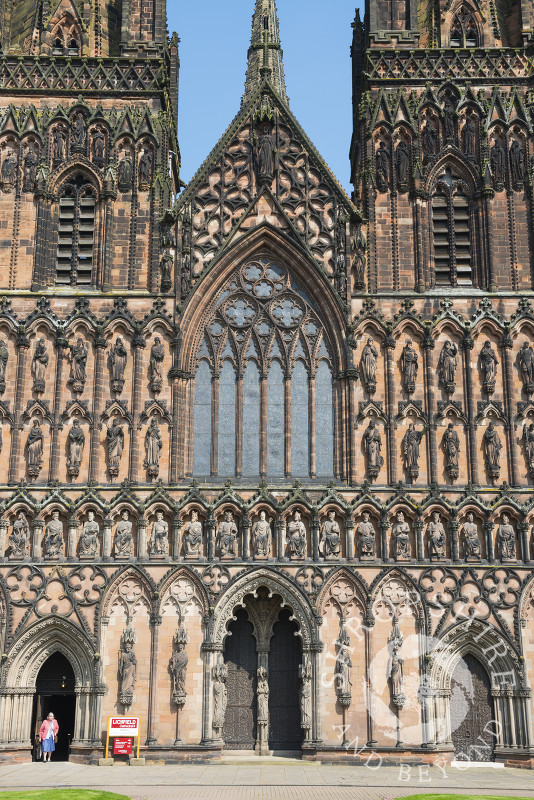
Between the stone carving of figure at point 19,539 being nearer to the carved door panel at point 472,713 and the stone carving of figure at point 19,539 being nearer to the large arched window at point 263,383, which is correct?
the large arched window at point 263,383

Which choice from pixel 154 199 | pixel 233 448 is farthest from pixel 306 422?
pixel 154 199

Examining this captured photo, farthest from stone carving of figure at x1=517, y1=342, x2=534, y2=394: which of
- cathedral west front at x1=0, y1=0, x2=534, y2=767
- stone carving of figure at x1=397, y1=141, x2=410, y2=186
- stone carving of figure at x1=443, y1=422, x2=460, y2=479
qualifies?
stone carving of figure at x1=397, y1=141, x2=410, y2=186

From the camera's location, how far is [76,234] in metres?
32.7

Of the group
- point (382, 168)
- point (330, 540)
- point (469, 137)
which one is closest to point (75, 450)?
→ point (330, 540)

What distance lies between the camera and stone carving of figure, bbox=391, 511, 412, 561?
29.0m

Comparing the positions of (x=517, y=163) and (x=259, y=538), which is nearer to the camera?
(x=259, y=538)

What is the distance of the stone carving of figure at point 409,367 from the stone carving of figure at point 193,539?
7.58 m

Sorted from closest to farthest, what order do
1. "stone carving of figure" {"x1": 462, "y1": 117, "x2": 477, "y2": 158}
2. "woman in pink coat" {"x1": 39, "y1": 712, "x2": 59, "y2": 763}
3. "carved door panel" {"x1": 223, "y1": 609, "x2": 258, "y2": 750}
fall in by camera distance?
"woman in pink coat" {"x1": 39, "y1": 712, "x2": 59, "y2": 763} < "carved door panel" {"x1": 223, "y1": 609, "x2": 258, "y2": 750} < "stone carving of figure" {"x1": 462, "y1": 117, "x2": 477, "y2": 158}

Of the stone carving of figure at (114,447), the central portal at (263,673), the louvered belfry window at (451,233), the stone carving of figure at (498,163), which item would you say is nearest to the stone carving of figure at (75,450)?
the stone carving of figure at (114,447)

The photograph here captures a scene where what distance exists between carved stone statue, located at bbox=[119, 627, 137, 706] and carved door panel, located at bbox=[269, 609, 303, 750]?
13.4 ft

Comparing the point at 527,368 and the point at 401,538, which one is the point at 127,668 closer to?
the point at 401,538

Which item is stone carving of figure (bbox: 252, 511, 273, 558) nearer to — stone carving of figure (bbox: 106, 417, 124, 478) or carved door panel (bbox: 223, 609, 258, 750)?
carved door panel (bbox: 223, 609, 258, 750)

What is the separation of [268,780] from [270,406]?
11.3 metres

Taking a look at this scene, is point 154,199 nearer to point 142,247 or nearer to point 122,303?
point 142,247
